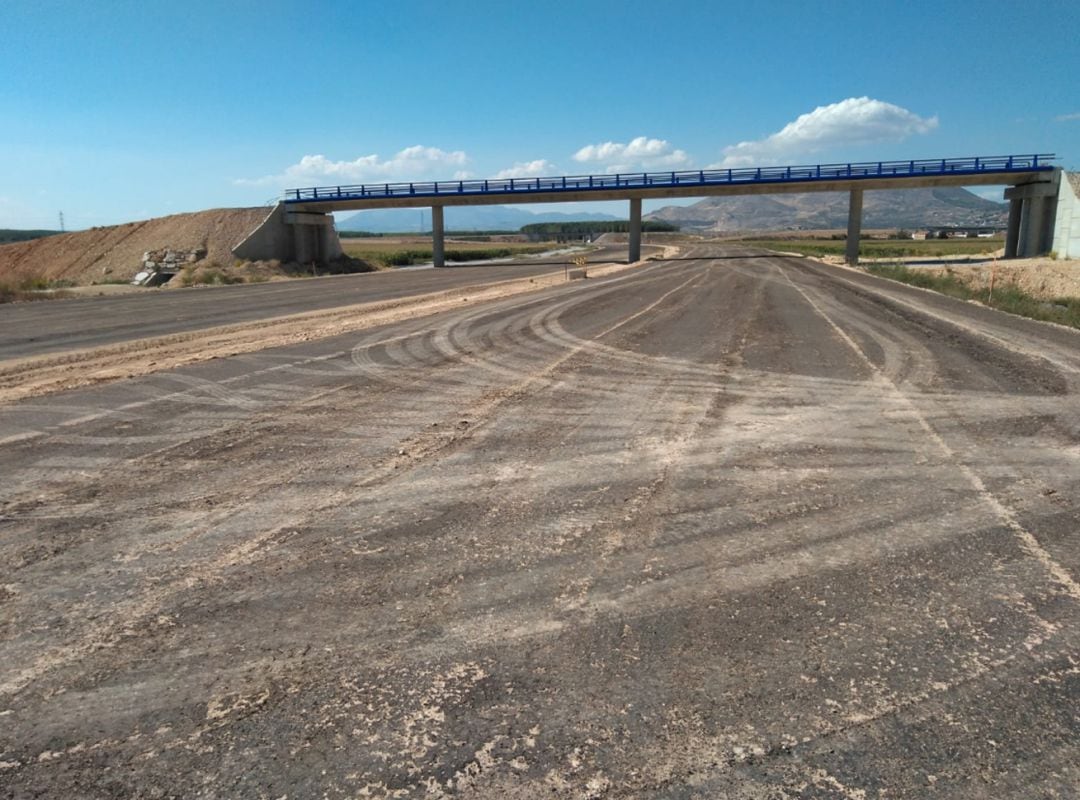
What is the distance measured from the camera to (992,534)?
206 inches

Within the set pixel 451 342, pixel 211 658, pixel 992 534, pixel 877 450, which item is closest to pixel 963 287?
pixel 451 342

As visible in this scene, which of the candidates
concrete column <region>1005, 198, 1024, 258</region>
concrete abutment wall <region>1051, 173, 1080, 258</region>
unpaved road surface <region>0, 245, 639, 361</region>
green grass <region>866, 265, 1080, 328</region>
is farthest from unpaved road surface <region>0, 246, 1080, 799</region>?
concrete column <region>1005, 198, 1024, 258</region>

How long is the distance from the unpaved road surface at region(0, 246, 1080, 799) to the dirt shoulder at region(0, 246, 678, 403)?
2.15 meters

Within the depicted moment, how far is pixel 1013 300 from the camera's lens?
22.7m

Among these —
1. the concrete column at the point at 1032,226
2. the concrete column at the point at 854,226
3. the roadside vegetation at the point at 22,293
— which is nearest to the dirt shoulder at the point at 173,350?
the roadside vegetation at the point at 22,293

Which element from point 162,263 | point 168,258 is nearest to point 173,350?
point 162,263

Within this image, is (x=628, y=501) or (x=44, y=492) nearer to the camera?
(x=628, y=501)

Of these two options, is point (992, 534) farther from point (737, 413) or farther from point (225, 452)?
point (225, 452)

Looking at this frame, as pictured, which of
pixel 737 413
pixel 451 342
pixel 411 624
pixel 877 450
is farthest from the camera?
pixel 451 342

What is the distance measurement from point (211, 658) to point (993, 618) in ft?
14.3

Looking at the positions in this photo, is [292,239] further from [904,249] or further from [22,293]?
[904,249]

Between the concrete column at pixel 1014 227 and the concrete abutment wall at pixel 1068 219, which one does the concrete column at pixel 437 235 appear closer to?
the concrete column at pixel 1014 227

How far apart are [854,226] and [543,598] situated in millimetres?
65503

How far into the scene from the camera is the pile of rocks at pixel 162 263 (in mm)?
52594
